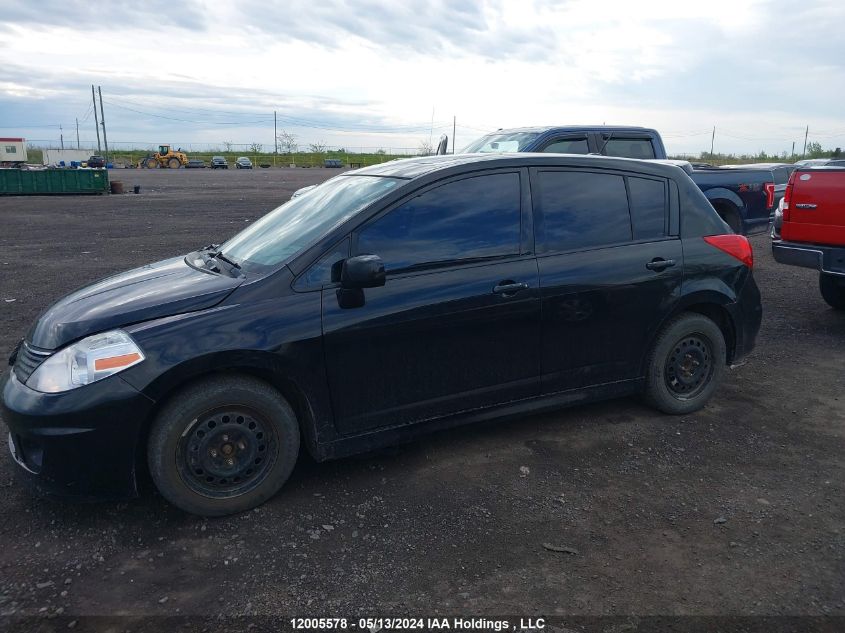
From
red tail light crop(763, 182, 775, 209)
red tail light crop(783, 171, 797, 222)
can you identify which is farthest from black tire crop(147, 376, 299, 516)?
red tail light crop(763, 182, 775, 209)

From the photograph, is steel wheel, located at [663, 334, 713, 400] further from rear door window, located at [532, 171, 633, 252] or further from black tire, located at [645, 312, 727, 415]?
rear door window, located at [532, 171, 633, 252]

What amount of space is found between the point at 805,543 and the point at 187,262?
3823mm

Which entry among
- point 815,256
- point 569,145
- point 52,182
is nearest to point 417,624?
point 815,256

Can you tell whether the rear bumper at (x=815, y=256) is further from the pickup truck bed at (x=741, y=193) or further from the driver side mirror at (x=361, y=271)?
the driver side mirror at (x=361, y=271)

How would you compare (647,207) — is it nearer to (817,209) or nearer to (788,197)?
(817,209)

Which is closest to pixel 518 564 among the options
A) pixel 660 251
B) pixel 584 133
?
pixel 660 251

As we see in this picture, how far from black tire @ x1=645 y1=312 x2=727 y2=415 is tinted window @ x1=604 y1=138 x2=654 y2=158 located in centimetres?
510

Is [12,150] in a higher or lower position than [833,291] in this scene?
higher

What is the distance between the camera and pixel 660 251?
4508 mm

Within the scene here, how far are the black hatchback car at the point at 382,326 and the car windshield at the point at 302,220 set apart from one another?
0.02 metres

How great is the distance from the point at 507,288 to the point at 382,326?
808mm

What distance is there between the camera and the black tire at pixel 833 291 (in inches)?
303

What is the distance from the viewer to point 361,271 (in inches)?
136

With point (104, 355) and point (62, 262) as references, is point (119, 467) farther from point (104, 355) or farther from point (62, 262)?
point (62, 262)
